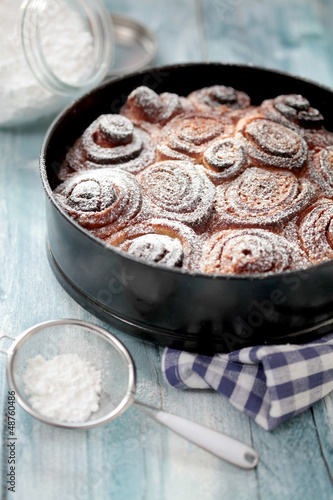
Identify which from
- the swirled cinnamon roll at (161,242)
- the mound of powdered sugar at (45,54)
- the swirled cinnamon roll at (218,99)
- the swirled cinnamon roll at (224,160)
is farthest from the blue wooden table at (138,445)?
the swirled cinnamon roll at (218,99)

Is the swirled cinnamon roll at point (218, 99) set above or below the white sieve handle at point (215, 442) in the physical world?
above

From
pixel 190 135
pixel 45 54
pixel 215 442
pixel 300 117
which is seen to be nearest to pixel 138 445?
pixel 215 442

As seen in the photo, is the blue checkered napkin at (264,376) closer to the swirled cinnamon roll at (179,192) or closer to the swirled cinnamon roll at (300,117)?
the swirled cinnamon roll at (179,192)

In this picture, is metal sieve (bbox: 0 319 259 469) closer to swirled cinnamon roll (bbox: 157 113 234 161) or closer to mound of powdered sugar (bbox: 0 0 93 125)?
swirled cinnamon roll (bbox: 157 113 234 161)

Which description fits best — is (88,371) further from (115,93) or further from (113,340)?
(115,93)

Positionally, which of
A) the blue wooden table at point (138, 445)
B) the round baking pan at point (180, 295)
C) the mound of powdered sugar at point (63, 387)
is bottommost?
the blue wooden table at point (138, 445)

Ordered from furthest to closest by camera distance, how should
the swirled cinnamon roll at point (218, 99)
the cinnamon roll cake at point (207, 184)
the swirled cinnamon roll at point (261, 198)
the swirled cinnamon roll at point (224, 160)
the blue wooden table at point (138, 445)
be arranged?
the swirled cinnamon roll at point (218, 99)
the swirled cinnamon roll at point (224, 160)
the swirled cinnamon roll at point (261, 198)
the cinnamon roll cake at point (207, 184)
the blue wooden table at point (138, 445)

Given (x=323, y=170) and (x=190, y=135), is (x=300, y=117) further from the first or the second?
(x=190, y=135)
